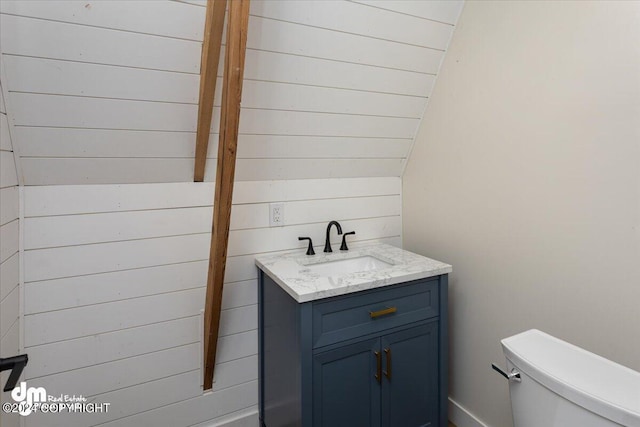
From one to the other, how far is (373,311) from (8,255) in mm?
1316

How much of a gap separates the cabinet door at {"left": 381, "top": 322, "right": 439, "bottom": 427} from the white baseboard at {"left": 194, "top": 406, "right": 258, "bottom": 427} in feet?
2.30

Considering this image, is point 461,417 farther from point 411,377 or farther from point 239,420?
point 239,420

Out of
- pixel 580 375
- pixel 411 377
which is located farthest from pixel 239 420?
pixel 580 375

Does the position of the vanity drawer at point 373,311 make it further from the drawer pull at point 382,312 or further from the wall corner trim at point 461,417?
the wall corner trim at point 461,417

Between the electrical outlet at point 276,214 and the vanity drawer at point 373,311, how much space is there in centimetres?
60

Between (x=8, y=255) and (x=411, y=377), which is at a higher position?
(x=8, y=255)

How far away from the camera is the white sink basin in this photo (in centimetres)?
177

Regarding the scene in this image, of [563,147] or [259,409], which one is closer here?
[563,147]

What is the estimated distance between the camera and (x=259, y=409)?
1842mm

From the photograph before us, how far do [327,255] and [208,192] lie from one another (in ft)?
2.18

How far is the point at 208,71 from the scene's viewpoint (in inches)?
51.2

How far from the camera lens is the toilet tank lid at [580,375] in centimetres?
84

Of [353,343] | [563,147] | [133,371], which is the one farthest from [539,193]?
[133,371]

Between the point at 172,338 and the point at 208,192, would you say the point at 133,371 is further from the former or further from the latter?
the point at 208,192
